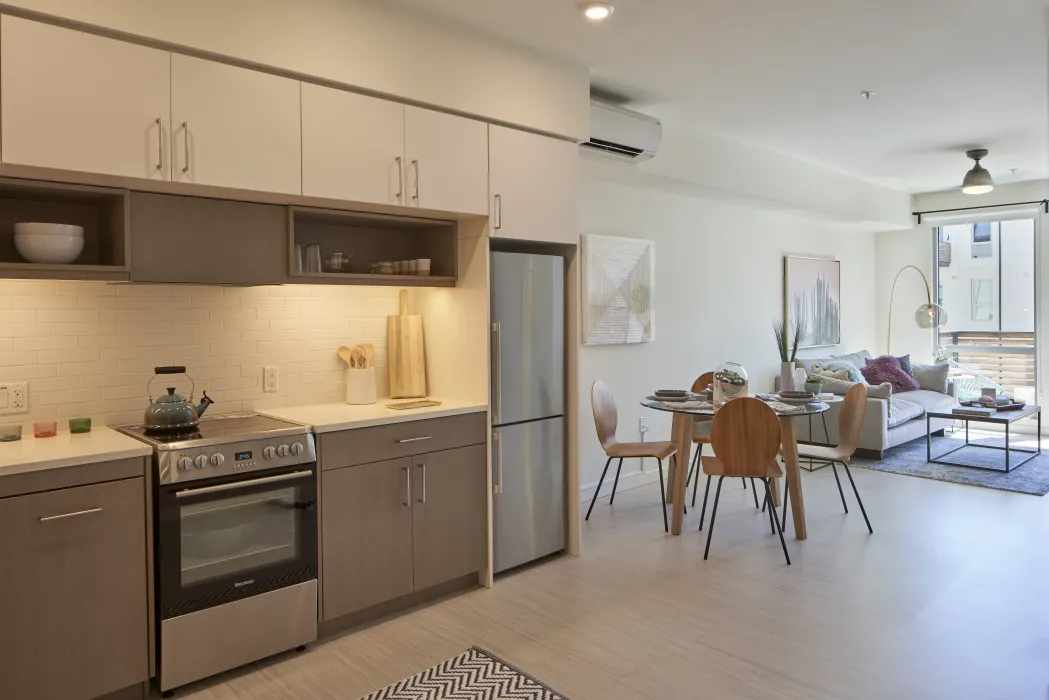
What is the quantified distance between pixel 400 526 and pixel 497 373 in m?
0.91

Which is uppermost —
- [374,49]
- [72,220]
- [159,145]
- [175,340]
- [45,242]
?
[374,49]

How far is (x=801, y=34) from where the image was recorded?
3697 mm

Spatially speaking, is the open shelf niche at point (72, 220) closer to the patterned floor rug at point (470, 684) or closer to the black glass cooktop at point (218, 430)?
the black glass cooktop at point (218, 430)

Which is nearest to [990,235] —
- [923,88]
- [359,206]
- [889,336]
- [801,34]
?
[889,336]

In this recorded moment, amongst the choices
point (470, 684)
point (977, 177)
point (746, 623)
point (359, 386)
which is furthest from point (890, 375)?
point (470, 684)

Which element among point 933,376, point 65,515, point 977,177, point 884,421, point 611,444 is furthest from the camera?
point 933,376

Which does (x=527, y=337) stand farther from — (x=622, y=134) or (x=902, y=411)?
(x=902, y=411)

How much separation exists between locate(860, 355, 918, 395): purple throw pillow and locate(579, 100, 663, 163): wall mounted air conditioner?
4.73 metres

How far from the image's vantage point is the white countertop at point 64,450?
91.2 inches

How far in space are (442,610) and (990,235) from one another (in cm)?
829

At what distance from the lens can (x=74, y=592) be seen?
7.93 feet

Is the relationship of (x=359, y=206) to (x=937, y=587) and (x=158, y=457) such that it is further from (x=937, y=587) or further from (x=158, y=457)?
(x=937, y=587)

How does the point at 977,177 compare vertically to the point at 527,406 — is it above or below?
above

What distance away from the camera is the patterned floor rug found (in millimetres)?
2660
